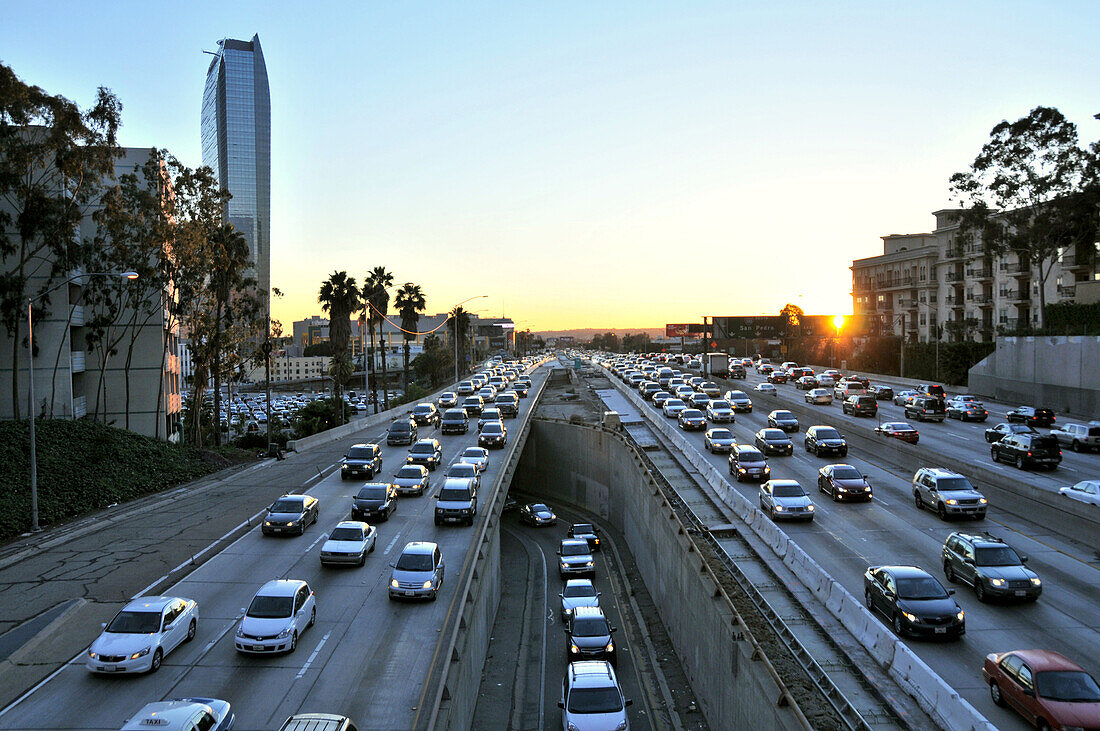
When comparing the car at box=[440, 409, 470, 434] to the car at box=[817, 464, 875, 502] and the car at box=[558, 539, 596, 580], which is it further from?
the car at box=[817, 464, 875, 502]

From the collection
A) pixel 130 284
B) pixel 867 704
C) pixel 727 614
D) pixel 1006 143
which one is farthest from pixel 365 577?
pixel 1006 143

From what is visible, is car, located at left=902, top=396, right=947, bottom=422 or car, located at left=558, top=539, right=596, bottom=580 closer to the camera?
car, located at left=558, top=539, right=596, bottom=580

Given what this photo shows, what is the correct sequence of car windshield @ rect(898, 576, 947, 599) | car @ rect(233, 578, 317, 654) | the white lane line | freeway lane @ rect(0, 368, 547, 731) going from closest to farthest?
freeway lane @ rect(0, 368, 547, 731)
the white lane line
car @ rect(233, 578, 317, 654)
car windshield @ rect(898, 576, 947, 599)

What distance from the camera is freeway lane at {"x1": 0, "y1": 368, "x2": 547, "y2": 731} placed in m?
15.3

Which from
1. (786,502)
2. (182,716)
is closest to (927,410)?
(786,502)

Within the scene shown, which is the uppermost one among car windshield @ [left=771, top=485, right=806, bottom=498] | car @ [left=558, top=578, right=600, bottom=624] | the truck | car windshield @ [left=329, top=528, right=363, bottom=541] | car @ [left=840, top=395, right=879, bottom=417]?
the truck

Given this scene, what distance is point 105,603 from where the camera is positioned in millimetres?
21328

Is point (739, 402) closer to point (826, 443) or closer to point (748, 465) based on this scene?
point (826, 443)

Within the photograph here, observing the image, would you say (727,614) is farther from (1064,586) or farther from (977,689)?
(1064,586)

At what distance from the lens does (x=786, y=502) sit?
93.3 feet

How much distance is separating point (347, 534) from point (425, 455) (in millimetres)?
16095

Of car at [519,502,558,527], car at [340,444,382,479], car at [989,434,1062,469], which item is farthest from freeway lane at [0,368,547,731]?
car at [989,434,1062,469]

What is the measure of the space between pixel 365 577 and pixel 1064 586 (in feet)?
67.2

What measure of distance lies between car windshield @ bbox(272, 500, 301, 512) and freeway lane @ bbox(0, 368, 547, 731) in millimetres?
1542
